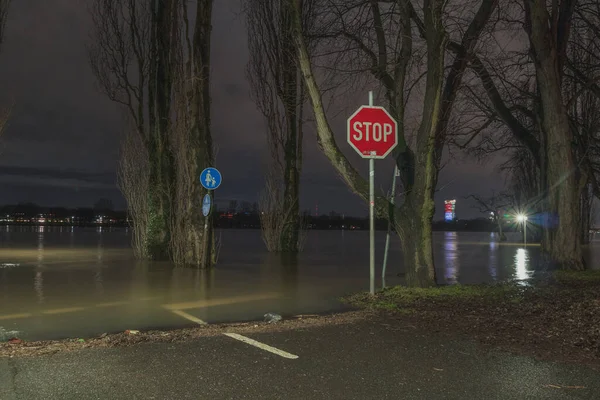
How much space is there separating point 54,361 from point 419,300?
6.19m

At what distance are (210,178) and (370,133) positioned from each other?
825 cm

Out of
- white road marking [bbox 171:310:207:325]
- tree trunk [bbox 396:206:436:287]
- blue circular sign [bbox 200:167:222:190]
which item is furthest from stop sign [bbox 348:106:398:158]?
blue circular sign [bbox 200:167:222:190]

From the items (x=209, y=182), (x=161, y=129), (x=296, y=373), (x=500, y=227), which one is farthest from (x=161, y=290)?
(x=500, y=227)

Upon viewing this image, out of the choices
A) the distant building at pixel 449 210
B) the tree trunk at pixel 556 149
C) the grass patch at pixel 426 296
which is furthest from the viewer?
the distant building at pixel 449 210

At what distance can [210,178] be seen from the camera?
17406 millimetres

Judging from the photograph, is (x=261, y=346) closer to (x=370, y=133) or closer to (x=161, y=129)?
(x=370, y=133)

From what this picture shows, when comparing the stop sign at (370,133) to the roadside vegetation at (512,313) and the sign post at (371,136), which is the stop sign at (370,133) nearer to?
the sign post at (371,136)

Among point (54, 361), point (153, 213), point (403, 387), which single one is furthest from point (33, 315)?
point (153, 213)

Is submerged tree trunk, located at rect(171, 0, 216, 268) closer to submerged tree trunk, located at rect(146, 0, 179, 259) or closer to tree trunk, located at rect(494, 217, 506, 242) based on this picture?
submerged tree trunk, located at rect(146, 0, 179, 259)

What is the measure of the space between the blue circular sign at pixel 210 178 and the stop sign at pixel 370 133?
8.10 meters

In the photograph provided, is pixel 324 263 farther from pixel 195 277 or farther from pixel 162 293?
pixel 162 293

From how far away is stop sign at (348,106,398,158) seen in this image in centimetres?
1005

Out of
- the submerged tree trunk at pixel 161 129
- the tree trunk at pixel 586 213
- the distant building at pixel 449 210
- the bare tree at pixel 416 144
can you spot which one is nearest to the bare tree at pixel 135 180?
the submerged tree trunk at pixel 161 129

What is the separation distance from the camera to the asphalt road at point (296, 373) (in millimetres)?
Answer: 4773
